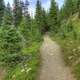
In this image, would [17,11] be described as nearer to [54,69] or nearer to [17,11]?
[17,11]

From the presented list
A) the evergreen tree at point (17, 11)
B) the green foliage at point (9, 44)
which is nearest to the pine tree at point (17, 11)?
the evergreen tree at point (17, 11)

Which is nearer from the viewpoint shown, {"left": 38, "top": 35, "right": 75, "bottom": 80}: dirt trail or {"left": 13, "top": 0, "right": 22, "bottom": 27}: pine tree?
{"left": 38, "top": 35, "right": 75, "bottom": 80}: dirt trail

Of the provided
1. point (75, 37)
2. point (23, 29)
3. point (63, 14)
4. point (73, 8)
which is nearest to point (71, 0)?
point (73, 8)

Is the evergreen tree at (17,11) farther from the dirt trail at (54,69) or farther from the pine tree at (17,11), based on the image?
the dirt trail at (54,69)

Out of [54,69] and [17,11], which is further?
[17,11]

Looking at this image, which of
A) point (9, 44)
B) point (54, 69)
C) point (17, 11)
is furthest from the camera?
point (17, 11)

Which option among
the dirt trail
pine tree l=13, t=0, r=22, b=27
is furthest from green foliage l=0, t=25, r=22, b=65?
pine tree l=13, t=0, r=22, b=27

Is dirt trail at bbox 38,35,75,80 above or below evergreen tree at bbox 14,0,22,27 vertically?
below

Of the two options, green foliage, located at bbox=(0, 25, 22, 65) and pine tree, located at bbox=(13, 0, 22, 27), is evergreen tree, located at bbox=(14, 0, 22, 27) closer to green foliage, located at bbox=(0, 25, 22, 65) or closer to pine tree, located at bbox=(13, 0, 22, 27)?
pine tree, located at bbox=(13, 0, 22, 27)

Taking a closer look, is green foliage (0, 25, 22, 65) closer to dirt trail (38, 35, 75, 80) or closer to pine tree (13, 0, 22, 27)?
dirt trail (38, 35, 75, 80)

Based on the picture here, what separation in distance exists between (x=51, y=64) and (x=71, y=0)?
6183 cm

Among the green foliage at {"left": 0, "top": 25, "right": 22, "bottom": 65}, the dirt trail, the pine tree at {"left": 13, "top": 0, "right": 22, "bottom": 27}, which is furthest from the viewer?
the pine tree at {"left": 13, "top": 0, "right": 22, "bottom": 27}

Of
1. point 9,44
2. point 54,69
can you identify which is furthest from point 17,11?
point 54,69

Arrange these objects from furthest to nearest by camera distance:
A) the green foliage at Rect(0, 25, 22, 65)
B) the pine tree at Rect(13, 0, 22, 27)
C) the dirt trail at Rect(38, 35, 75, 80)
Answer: the pine tree at Rect(13, 0, 22, 27)
the green foliage at Rect(0, 25, 22, 65)
the dirt trail at Rect(38, 35, 75, 80)
